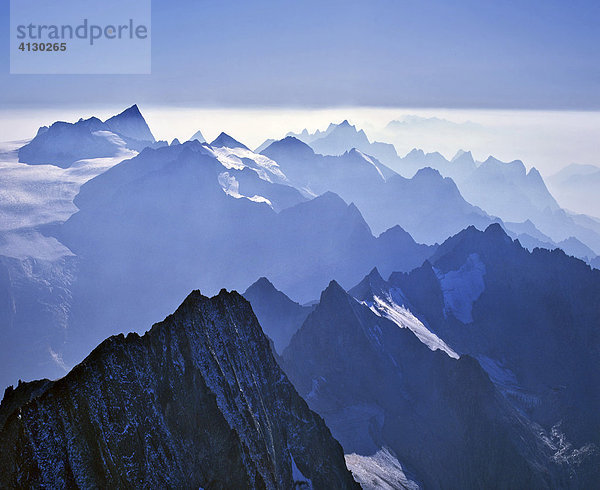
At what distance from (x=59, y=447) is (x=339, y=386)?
140133 mm

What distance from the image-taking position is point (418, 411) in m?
186

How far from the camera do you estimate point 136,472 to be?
187ft

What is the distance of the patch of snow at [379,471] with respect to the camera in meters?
134

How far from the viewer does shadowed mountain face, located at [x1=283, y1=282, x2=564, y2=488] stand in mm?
159375

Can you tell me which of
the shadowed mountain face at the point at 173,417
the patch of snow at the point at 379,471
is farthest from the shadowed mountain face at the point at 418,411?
the shadowed mountain face at the point at 173,417

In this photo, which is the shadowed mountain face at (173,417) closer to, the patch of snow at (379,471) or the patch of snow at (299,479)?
the patch of snow at (299,479)

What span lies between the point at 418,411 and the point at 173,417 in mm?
140524

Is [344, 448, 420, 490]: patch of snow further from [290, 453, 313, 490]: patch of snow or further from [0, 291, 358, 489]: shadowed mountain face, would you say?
[290, 453, 313, 490]: patch of snow

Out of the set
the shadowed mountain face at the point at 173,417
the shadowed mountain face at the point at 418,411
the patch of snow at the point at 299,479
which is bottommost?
the shadowed mountain face at the point at 418,411

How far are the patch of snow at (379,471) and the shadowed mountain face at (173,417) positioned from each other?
49.7 metres

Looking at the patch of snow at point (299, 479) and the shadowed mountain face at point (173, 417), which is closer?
the shadowed mountain face at point (173, 417)

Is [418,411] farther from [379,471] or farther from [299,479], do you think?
[299,479]

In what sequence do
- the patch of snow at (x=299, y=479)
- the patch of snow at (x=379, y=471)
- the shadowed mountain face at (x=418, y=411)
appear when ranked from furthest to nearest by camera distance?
the shadowed mountain face at (x=418, y=411)
the patch of snow at (x=379, y=471)
the patch of snow at (x=299, y=479)

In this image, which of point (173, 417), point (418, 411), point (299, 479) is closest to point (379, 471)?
point (418, 411)
